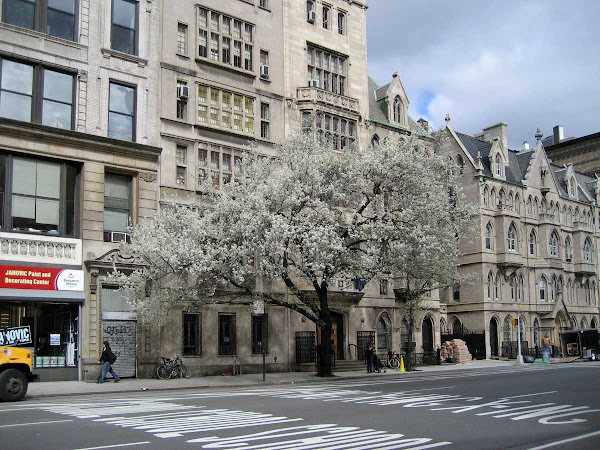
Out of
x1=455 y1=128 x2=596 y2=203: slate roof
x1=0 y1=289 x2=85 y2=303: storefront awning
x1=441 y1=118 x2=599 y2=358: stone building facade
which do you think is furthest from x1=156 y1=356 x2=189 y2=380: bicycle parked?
x1=455 y1=128 x2=596 y2=203: slate roof

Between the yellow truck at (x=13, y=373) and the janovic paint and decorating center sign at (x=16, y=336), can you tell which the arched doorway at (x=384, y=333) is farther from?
the yellow truck at (x=13, y=373)

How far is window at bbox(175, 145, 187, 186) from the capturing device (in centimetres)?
3416

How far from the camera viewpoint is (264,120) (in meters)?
38.4

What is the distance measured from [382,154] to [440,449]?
62.2ft

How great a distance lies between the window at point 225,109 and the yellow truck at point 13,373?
18.4 m

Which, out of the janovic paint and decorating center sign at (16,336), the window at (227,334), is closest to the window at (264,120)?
the window at (227,334)

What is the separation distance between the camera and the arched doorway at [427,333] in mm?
48000

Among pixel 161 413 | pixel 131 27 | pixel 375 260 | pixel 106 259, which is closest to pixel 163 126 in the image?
pixel 131 27

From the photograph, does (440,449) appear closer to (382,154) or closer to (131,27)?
(382,154)

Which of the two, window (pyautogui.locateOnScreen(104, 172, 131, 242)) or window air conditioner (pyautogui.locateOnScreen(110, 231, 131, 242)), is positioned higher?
window (pyautogui.locateOnScreen(104, 172, 131, 242))

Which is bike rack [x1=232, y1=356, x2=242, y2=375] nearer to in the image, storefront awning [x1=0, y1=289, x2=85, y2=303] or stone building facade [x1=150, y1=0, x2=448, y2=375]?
stone building facade [x1=150, y1=0, x2=448, y2=375]

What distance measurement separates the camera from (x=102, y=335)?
29.4 metres

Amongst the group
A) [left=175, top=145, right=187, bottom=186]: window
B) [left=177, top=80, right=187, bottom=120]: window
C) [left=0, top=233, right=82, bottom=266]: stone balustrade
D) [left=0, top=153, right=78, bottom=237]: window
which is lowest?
[left=0, top=233, right=82, bottom=266]: stone balustrade

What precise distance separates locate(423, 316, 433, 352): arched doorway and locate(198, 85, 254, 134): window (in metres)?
19.8
